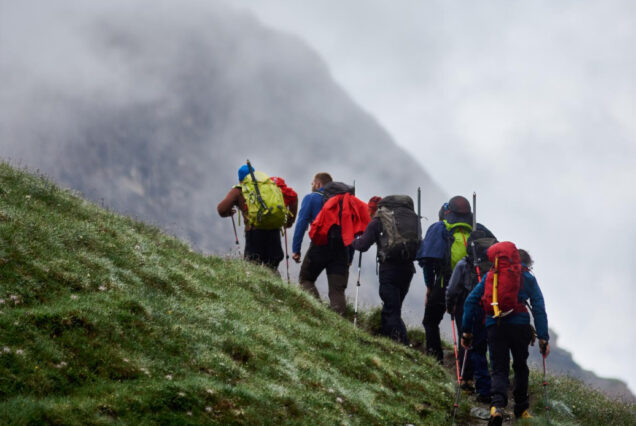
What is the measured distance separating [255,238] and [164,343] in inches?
278

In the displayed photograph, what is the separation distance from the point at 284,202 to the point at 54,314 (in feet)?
27.3

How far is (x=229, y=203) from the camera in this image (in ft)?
51.8

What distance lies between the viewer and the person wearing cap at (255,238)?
1594 centimetres

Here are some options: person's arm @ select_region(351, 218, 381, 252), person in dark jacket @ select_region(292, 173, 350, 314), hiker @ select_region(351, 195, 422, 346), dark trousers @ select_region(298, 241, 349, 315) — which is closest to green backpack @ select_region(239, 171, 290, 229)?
person in dark jacket @ select_region(292, 173, 350, 314)

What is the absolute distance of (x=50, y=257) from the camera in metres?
10.4

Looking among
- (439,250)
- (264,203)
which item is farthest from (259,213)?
(439,250)

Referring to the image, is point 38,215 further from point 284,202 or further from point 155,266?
point 284,202

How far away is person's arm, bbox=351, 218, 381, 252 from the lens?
14.7 m

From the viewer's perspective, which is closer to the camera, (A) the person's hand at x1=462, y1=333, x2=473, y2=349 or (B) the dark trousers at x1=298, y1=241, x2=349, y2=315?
(A) the person's hand at x1=462, y1=333, x2=473, y2=349

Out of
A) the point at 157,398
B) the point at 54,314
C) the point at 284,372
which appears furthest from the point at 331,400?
the point at 54,314

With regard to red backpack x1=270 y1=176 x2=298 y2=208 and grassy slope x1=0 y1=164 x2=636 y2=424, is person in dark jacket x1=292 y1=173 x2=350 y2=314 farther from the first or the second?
grassy slope x1=0 y1=164 x2=636 y2=424

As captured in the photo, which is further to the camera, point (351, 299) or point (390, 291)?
point (351, 299)

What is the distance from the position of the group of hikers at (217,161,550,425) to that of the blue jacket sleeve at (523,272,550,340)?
2 centimetres

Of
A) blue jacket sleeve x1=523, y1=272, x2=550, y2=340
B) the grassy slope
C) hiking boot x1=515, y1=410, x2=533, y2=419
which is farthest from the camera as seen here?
hiking boot x1=515, y1=410, x2=533, y2=419
